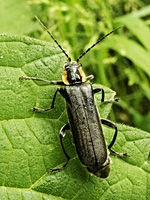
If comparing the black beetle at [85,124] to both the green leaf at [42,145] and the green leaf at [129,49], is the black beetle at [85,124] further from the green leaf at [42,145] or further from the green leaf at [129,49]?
the green leaf at [129,49]

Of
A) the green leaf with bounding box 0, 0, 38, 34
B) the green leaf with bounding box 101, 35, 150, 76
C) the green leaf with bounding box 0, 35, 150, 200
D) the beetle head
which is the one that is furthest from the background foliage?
the green leaf with bounding box 0, 0, 38, 34

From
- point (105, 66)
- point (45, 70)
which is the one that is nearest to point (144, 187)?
point (45, 70)

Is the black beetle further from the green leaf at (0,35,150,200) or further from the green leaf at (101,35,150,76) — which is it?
the green leaf at (101,35,150,76)

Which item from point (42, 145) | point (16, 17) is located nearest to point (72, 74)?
point (42, 145)

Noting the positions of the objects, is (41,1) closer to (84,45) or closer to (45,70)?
(84,45)

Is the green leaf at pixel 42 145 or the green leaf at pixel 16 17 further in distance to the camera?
the green leaf at pixel 16 17

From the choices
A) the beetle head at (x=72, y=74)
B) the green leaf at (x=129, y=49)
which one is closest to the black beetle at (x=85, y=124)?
the beetle head at (x=72, y=74)

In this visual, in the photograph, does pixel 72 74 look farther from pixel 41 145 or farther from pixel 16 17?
pixel 16 17
